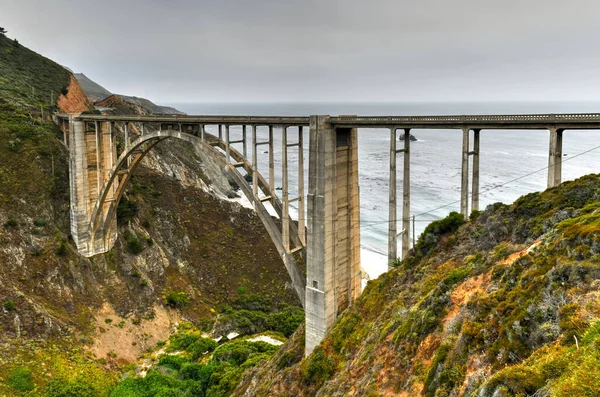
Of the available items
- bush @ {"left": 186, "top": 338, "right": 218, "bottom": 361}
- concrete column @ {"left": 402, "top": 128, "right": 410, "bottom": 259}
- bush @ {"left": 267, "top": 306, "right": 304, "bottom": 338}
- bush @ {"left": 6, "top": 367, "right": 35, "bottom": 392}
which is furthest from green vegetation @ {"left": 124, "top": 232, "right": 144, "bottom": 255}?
concrete column @ {"left": 402, "top": 128, "right": 410, "bottom": 259}

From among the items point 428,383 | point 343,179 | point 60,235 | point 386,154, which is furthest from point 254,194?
point 386,154

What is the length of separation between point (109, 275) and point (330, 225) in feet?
81.5

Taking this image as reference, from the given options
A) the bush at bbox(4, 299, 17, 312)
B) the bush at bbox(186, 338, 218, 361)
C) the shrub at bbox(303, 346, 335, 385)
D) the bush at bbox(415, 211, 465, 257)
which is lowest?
the bush at bbox(186, 338, 218, 361)

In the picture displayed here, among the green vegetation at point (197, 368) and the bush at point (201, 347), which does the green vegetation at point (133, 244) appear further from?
the bush at point (201, 347)

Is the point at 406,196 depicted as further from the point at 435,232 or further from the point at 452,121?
the point at 452,121

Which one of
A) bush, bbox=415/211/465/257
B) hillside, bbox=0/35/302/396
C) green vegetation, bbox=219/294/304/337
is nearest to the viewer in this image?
bush, bbox=415/211/465/257

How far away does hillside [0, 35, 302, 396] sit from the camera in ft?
91.4

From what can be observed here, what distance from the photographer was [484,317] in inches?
408

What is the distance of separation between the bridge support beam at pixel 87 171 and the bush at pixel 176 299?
24.7 feet

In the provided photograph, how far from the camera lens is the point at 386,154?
115m

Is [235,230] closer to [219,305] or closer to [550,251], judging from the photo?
[219,305]

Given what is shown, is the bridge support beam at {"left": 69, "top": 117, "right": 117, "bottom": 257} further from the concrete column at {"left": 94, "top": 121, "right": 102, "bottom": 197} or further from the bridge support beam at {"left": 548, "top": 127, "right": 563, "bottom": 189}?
the bridge support beam at {"left": 548, "top": 127, "right": 563, "bottom": 189}

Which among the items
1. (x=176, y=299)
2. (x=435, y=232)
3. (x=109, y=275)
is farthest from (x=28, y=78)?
(x=435, y=232)

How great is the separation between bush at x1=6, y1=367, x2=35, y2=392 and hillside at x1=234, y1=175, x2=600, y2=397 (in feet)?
44.6
